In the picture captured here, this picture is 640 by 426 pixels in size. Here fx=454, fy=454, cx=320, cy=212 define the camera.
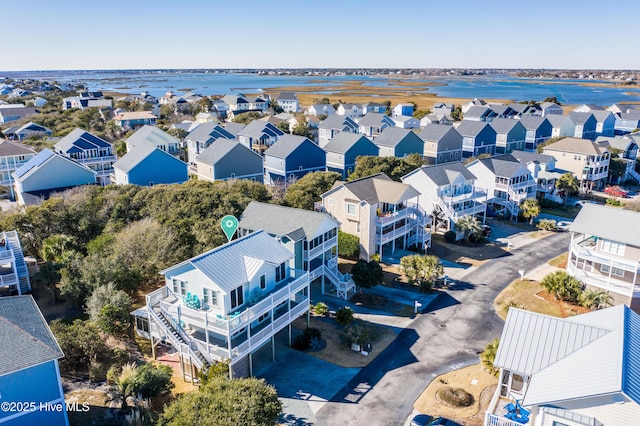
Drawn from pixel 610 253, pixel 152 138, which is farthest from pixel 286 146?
pixel 610 253

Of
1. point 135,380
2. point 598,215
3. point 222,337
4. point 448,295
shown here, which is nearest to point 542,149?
point 598,215

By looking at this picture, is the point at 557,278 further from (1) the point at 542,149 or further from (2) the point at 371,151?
(1) the point at 542,149

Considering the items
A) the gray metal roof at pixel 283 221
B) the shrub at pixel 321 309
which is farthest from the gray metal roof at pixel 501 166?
the shrub at pixel 321 309

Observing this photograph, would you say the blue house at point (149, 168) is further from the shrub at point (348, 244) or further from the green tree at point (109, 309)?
the green tree at point (109, 309)

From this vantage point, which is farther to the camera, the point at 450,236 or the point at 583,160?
the point at 583,160

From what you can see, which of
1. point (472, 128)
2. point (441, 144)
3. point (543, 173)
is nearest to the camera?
point (543, 173)

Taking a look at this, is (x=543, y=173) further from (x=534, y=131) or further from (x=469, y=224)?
(x=534, y=131)
